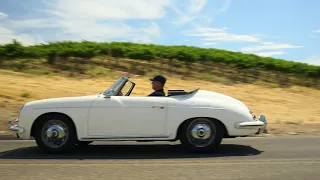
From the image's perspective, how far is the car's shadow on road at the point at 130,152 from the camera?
8.14 m

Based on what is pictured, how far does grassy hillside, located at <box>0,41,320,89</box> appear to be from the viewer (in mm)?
27859

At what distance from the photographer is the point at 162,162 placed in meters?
7.52

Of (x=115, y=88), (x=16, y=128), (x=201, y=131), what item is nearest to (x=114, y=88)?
(x=115, y=88)

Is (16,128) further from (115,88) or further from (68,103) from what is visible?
(115,88)

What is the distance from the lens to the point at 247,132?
8234mm

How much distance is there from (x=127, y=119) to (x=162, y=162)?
3.44ft

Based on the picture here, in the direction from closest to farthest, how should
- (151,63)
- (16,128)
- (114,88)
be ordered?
(16,128), (114,88), (151,63)

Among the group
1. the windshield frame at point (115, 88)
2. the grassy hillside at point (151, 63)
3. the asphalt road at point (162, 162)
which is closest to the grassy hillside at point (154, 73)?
the grassy hillside at point (151, 63)

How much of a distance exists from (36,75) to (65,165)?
1863 cm

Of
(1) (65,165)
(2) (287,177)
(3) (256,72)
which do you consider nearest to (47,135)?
(1) (65,165)

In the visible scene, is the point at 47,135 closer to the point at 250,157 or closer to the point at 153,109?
the point at 153,109

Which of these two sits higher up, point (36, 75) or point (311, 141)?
point (36, 75)

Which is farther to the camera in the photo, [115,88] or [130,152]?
[130,152]

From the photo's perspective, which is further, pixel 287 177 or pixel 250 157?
pixel 250 157
